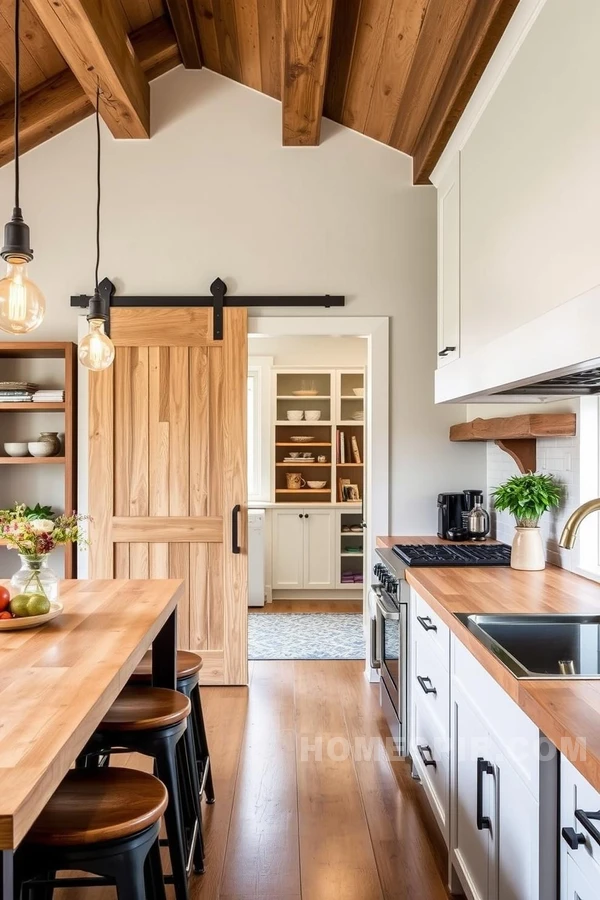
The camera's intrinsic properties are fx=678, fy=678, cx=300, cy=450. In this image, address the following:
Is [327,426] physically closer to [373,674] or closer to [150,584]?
[373,674]

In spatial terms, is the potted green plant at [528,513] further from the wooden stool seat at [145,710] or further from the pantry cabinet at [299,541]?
the pantry cabinet at [299,541]

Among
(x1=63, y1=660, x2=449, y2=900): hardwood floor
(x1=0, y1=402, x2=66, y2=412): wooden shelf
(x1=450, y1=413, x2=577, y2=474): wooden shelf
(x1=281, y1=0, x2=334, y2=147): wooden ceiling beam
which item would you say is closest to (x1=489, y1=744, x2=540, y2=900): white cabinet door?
(x1=63, y1=660, x2=449, y2=900): hardwood floor

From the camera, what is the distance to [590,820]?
109cm

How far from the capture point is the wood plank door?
3.86m

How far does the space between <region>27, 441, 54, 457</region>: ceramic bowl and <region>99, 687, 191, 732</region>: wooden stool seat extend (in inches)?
83.1

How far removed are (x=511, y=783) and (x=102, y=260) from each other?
3465mm

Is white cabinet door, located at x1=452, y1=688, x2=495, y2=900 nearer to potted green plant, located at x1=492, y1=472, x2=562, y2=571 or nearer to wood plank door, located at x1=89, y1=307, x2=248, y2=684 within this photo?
potted green plant, located at x1=492, y1=472, x2=562, y2=571

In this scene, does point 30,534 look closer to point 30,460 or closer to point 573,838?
point 573,838

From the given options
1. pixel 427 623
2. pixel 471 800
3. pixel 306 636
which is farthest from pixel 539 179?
pixel 306 636

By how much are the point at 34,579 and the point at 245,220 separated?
2.63 m

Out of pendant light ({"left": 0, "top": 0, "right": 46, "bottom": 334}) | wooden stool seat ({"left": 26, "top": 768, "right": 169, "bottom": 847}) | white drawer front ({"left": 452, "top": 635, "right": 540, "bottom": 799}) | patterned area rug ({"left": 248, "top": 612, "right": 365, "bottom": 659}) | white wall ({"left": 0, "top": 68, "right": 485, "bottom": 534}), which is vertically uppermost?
white wall ({"left": 0, "top": 68, "right": 485, "bottom": 534})

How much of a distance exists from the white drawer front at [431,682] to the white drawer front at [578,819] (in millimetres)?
871

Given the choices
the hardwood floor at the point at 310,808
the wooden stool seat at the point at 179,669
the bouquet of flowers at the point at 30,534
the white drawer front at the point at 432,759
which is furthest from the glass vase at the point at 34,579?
the white drawer front at the point at 432,759

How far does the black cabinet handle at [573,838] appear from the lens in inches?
44.6
